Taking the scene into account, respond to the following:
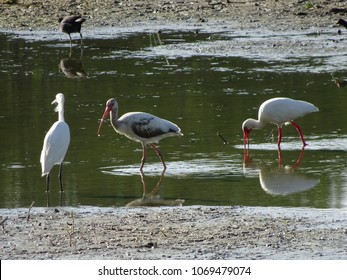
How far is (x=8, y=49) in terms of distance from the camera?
2470cm

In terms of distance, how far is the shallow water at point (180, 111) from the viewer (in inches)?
464

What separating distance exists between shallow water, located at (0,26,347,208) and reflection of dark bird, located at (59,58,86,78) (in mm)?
38

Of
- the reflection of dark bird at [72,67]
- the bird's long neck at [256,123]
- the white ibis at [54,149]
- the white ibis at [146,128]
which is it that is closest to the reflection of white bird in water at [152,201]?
the white ibis at [54,149]

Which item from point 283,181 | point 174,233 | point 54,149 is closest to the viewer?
point 174,233

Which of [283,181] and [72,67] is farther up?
[283,181]

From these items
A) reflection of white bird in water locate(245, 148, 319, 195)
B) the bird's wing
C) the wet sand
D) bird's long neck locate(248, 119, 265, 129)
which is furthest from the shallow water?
the wet sand

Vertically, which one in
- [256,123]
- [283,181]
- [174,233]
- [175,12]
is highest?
[174,233]

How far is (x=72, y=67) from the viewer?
2219cm

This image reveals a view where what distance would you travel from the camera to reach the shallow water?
11773 mm

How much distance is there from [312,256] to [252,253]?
0.46 m

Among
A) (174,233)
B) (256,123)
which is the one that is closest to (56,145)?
(174,233)

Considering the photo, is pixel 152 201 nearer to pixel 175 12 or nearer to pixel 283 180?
pixel 283 180

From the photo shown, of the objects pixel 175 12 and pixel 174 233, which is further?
pixel 175 12

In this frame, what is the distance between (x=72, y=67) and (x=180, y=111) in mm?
5916
